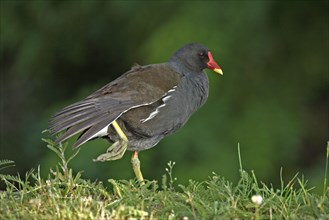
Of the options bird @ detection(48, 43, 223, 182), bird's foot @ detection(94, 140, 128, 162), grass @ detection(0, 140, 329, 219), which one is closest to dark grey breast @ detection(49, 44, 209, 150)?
bird @ detection(48, 43, 223, 182)

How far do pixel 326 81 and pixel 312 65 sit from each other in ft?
0.72

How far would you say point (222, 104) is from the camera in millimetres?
7199

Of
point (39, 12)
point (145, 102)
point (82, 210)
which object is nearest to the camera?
point (82, 210)

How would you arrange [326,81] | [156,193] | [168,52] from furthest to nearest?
[326,81]
[168,52]
[156,193]

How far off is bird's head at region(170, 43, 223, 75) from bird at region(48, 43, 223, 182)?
0.12 meters

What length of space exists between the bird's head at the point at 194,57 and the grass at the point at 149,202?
1.51 meters

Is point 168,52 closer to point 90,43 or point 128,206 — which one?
point 90,43

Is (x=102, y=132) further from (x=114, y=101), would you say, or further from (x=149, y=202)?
(x=149, y=202)

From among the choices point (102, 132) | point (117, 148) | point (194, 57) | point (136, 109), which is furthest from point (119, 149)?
point (194, 57)

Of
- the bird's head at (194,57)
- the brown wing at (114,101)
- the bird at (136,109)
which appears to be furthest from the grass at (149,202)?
the bird's head at (194,57)

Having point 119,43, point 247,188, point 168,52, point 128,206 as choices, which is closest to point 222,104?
point 168,52

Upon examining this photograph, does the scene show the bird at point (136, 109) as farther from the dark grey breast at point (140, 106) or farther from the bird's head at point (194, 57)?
A: the bird's head at point (194, 57)

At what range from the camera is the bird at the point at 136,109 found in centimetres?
457

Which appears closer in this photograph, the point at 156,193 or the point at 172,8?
the point at 156,193
